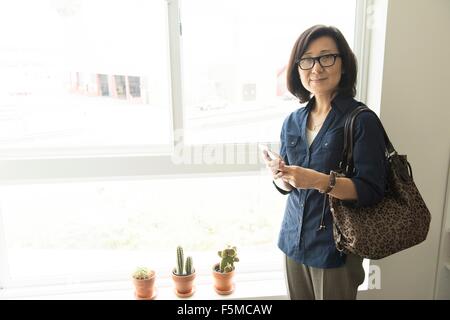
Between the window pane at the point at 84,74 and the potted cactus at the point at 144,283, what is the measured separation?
0.64 metres

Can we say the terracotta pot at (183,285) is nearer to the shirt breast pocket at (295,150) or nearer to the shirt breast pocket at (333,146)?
the shirt breast pocket at (295,150)

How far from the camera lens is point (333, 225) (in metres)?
1.05

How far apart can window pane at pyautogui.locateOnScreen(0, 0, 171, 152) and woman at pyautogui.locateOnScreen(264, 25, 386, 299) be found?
0.70m

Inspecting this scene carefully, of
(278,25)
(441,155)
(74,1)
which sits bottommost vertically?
(441,155)

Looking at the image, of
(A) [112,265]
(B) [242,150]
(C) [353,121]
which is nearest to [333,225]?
(C) [353,121]

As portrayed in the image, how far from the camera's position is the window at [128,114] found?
56.9 inches

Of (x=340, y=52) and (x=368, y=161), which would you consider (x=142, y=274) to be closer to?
(x=368, y=161)

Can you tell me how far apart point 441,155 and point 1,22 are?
207cm

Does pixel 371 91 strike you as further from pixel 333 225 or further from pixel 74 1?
pixel 74 1

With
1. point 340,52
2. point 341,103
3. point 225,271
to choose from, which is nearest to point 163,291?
point 225,271

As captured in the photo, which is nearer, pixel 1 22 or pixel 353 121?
pixel 353 121

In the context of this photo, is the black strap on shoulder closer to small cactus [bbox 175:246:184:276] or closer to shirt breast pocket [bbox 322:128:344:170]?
shirt breast pocket [bbox 322:128:344:170]
